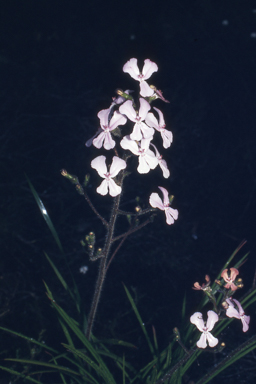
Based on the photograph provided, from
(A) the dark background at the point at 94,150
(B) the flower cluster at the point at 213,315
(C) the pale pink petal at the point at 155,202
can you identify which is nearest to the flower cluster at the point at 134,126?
(C) the pale pink petal at the point at 155,202

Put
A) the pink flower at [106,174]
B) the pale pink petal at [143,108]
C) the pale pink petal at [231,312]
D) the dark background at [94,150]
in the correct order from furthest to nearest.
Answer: the dark background at [94,150]
the pale pink petal at [231,312]
the pink flower at [106,174]
the pale pink petal at [143,108]

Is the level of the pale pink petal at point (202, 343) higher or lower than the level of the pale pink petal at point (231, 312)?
lower

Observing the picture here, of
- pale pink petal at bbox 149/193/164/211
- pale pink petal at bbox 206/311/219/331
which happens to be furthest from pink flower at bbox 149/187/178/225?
pale pink petal at bbox 206/311/219/331

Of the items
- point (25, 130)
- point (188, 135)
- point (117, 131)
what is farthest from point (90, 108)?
point (117, 131)

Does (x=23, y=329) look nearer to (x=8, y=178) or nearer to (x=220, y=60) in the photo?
(x=8, y=178)

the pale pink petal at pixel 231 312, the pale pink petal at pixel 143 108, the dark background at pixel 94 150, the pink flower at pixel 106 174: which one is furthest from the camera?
the dark background at pixel 94 150

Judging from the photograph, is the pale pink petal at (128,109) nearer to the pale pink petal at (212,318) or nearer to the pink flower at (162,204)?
the pink flower at (162,204)
